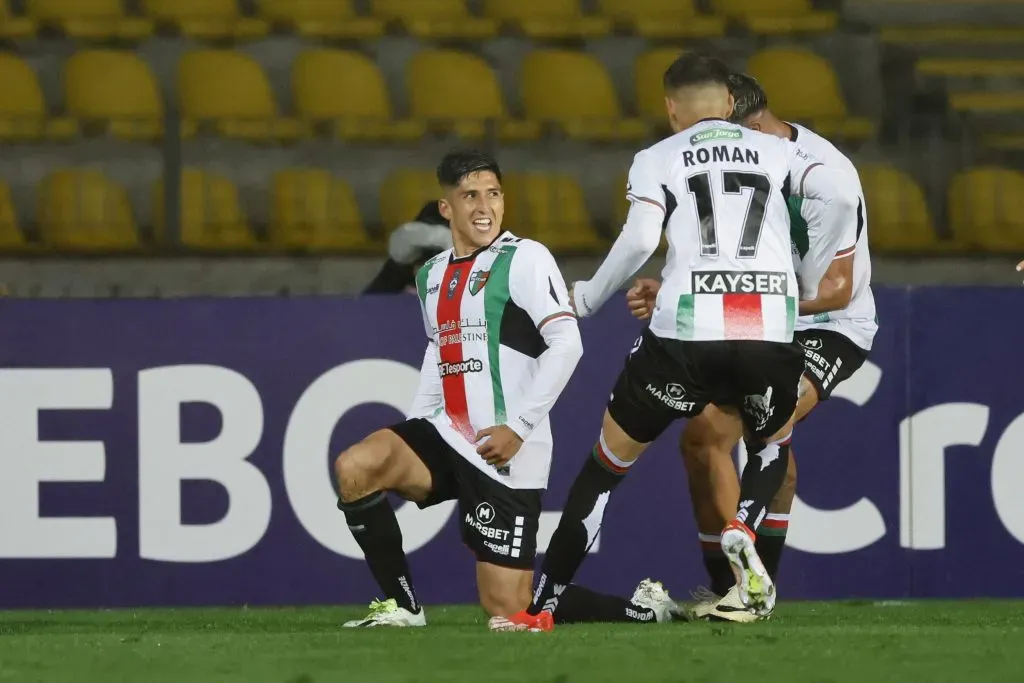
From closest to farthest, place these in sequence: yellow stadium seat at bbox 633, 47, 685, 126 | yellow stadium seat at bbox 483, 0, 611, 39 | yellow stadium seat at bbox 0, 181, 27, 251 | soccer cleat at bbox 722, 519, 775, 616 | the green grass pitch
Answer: the green grass pitch, soccer cleat at bbox 722, 519, 775, 616, yellow stadium seat at bbox 0, 181, 27, 251, yellow stadium seat at bbox 633, 47, 685, 126, yellow stadium seat at bbox 483, 0, 611, 39

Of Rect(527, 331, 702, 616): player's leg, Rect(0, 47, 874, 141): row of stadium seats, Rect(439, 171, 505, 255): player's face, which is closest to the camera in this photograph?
Rect(527, 331, 702, 616): player's leg

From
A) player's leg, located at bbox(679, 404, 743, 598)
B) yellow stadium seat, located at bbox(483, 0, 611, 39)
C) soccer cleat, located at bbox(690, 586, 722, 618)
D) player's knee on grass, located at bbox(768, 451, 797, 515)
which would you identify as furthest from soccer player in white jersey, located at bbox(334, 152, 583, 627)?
yellow stadium seat, located at bbox(483, 0, 611, 39)

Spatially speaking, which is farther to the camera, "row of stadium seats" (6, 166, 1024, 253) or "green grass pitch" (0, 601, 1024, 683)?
"row of stadium seats" (6, 166, 1024, 253)

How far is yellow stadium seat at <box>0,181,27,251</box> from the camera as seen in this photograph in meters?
9.98

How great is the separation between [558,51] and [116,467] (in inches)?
200

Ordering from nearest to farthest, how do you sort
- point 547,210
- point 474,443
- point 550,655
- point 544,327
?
1. point 550,655
2. point 544,327
3. point 474,443
4. point 547,210

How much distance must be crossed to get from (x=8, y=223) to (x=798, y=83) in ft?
16.5

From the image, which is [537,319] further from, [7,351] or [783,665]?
[7,351]

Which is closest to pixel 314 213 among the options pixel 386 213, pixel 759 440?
pixel 386 213

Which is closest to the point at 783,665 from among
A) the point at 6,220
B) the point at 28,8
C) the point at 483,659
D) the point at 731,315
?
the point at 483,659

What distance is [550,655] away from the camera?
4.80 m

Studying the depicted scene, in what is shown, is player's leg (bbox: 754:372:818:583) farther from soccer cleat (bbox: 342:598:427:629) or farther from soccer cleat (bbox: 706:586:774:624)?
soccer cleat (bbox: 342:598:427:629)

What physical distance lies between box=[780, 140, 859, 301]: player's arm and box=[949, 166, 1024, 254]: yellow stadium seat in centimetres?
379

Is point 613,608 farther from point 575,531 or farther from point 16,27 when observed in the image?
point 16,27
